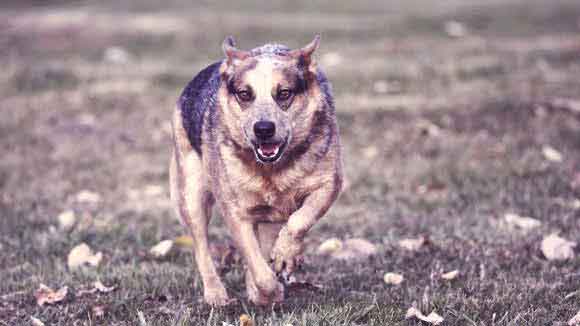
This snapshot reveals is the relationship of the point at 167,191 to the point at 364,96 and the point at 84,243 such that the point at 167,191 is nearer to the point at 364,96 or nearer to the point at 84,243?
the point at 84,243

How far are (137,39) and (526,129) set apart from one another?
6790 millimetres

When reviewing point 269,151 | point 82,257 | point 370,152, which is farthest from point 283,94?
point 370,152

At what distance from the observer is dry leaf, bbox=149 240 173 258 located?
488 cm

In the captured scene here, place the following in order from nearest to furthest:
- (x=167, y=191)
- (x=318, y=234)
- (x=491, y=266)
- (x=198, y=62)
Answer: (x=491, y=266), (x=318, y=234), (x=167, y=191), (x=198, y=62)

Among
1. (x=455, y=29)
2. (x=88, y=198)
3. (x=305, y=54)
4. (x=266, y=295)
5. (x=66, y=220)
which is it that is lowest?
(x=88, y=198)

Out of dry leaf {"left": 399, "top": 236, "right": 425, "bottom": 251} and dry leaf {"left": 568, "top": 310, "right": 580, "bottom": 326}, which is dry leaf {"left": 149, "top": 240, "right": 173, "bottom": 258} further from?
dry leaf {"left": 568, "top": 310, "right": 580, "bottom": 326}

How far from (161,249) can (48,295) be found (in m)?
0.93

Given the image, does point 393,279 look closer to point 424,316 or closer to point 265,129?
point 424,316

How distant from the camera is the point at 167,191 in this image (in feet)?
21.8

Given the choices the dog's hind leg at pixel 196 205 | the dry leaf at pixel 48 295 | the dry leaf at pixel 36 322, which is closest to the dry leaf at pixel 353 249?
the dog's hind leg at pixel 196 205

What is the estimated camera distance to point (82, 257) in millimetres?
4773

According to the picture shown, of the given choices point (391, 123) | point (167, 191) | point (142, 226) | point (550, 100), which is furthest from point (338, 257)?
point (550, 100)

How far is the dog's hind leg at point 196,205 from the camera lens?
4199 mm

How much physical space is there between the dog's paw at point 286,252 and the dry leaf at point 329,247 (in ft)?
4.02
